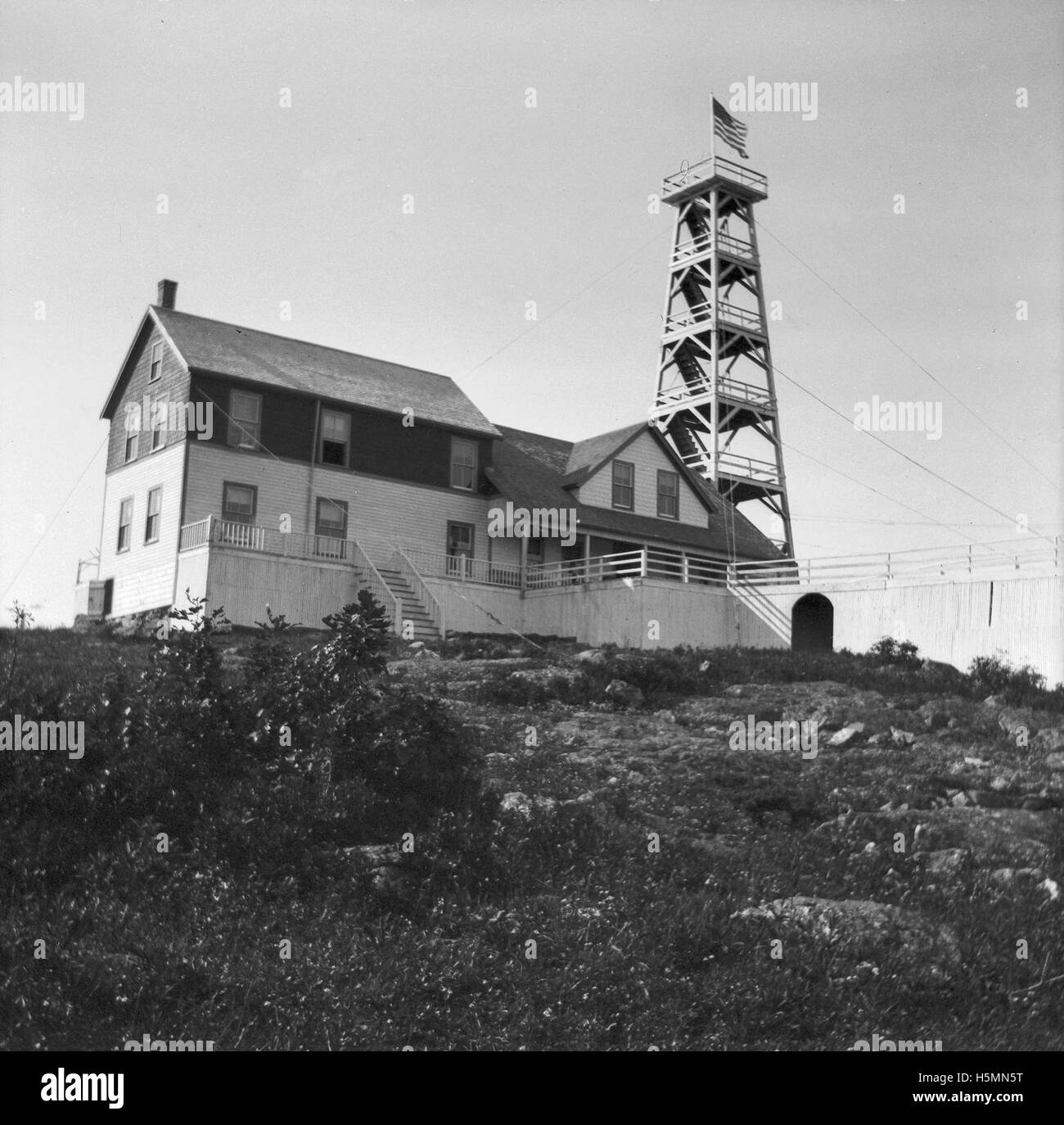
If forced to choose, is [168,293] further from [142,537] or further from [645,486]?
[645,486]

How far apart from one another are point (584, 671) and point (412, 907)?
12.5m

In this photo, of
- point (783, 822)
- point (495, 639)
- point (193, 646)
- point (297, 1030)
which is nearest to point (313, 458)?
point (495, 639)

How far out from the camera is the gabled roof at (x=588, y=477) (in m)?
40.1

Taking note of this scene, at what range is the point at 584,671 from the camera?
83.7 ft

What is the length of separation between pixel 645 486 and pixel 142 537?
1593 centimetres

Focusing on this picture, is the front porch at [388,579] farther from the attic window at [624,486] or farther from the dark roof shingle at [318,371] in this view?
the dark roof shingle at [318,371]

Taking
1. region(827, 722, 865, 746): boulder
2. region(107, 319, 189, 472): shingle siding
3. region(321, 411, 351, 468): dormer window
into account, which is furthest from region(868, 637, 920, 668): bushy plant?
region(107, 319, 189, 472): shingle siding

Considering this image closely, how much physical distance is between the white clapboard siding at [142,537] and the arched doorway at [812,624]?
1727cm

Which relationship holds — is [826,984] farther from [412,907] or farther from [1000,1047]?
[412,907]

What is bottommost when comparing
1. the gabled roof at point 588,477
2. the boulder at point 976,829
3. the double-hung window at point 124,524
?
the boulder at point 976,829

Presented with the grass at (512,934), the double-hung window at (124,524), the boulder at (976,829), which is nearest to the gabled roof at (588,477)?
the double-hung window at (124,524)

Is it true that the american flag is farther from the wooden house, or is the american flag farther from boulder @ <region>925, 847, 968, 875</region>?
boulder @ <region>925, 847, 968, 875</region>
